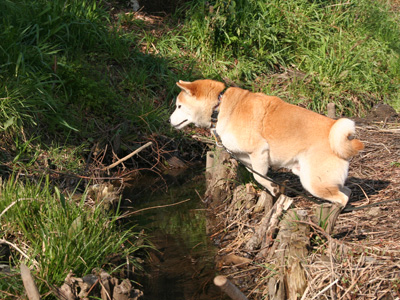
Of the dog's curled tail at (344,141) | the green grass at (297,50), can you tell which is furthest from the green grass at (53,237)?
the green grass at (297,50)

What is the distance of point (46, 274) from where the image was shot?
3.78 meters

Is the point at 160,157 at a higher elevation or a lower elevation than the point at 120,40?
lower

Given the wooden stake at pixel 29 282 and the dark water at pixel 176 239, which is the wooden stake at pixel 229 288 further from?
the dark water at pixel 176 239

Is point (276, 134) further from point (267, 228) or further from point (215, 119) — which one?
point (267, 228)

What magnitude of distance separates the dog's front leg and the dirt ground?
0.36 metres

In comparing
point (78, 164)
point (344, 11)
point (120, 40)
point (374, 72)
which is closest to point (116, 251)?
point (78, 164)

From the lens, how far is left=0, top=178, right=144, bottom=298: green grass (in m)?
3.86

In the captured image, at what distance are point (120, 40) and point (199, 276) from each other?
566 cm

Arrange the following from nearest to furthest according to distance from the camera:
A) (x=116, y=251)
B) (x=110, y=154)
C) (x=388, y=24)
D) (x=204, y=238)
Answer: (x=116, y=251) → (x=204, y=238) → (x=110, y=154) → (x=388, y=24)

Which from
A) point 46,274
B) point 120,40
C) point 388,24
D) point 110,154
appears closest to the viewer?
point 46,274

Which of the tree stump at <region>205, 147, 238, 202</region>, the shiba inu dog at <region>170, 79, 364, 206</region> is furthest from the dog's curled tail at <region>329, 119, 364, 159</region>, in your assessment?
the tree stump at <region>205, 147, 238, 202</region>

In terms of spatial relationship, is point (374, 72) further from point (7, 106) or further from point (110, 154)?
point (7, 106)

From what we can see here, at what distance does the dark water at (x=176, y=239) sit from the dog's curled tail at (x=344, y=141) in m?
1.74

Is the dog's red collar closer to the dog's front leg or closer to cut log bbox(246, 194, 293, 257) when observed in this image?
the dog's front leg
